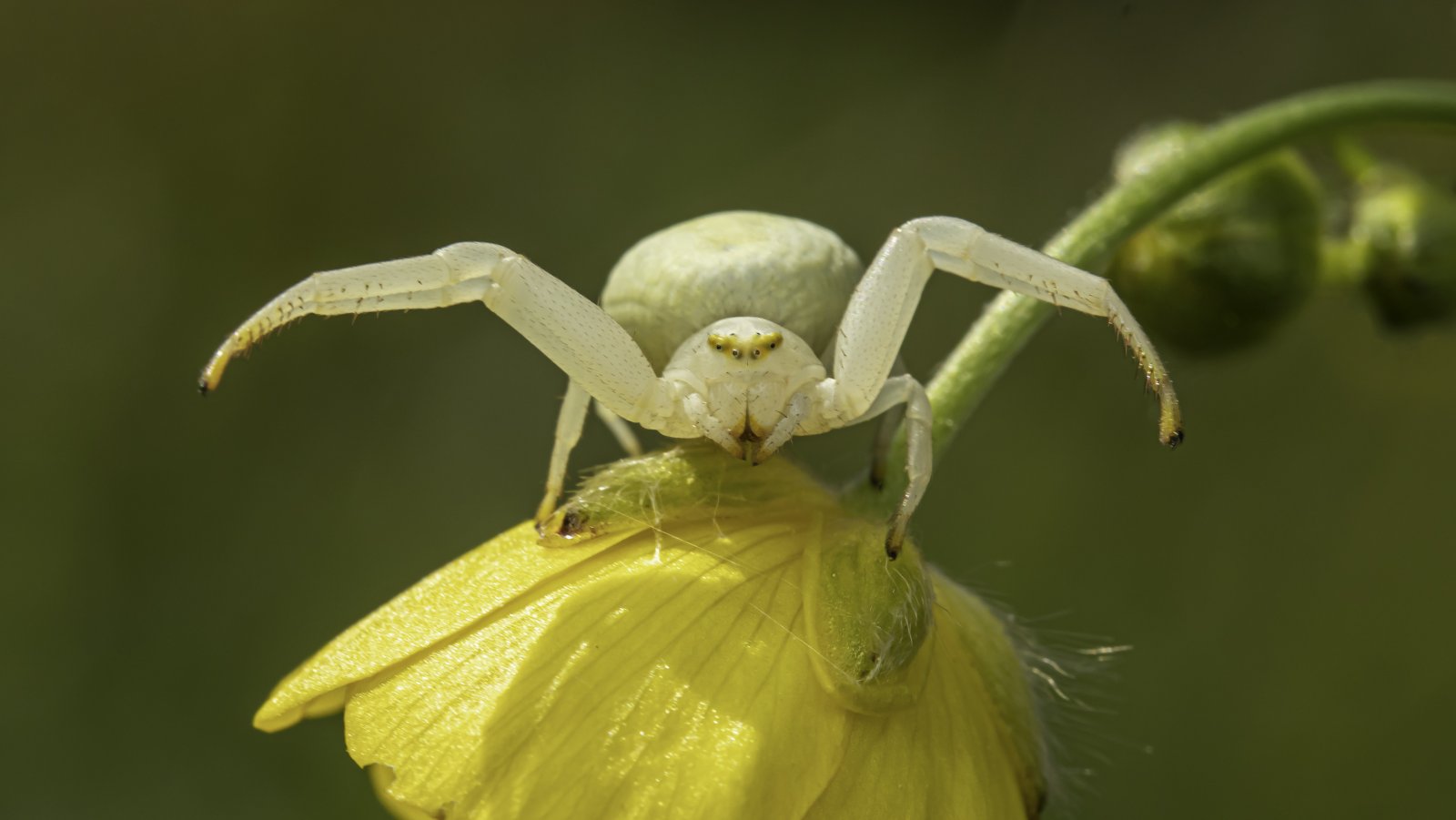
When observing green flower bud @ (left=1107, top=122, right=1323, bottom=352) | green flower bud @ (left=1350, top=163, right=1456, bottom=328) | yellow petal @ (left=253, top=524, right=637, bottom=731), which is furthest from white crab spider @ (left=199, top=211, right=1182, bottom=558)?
green flower bud @ (left=1350, top=163, right=1456, bottom=328)

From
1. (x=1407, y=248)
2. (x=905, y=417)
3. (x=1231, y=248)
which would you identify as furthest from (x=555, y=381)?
(x=905, y=417)

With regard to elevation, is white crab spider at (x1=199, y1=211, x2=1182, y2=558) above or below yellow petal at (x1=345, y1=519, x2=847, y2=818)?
above

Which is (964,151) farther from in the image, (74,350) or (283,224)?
(74,350)

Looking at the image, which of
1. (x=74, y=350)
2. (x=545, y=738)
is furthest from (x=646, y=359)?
(x=74, y=350)

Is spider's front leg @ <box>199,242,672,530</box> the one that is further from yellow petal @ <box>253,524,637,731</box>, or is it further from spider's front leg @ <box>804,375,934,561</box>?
spider's front leg @ <box>804,375,934,561</box>

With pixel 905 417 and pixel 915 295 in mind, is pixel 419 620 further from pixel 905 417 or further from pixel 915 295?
pixel 915 295

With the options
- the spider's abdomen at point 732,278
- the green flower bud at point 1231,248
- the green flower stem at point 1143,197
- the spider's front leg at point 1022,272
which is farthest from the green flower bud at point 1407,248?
the spider's abdomen at point 732,278

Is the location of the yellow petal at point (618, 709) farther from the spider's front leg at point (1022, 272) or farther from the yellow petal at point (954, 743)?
the spider's front leg at point (1022, 272)
